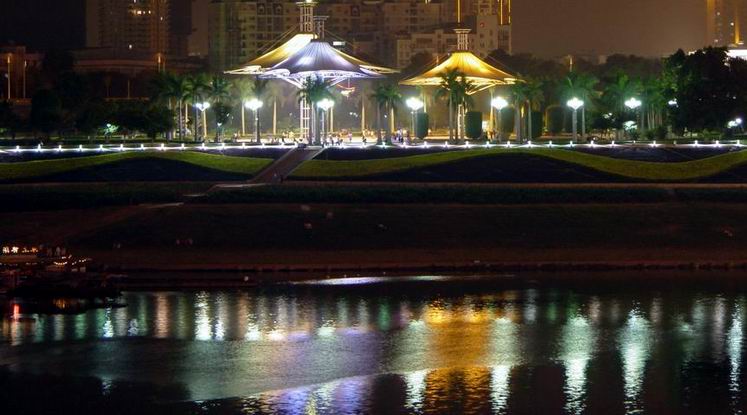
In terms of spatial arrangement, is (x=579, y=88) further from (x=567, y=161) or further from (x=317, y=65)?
(x=567, y=161)

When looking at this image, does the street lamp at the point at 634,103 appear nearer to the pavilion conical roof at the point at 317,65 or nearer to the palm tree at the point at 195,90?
the pavilion conical roof at the point at 317,65

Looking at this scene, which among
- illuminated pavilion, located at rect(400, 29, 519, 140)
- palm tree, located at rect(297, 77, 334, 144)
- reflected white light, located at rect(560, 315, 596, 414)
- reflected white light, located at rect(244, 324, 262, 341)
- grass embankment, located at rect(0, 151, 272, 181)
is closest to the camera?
reflected white light, located at rect(560, 315, 596, 414)

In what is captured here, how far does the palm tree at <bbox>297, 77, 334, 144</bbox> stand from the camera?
8619 cm

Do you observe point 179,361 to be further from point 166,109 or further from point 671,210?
point 166,109

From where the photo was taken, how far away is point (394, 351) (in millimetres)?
38531

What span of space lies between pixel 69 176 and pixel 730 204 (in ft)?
103

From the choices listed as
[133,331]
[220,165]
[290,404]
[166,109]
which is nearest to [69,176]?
[220,165]

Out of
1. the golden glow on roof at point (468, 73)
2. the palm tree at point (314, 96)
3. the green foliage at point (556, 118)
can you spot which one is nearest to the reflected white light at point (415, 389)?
the palm tree at point (314, 96)

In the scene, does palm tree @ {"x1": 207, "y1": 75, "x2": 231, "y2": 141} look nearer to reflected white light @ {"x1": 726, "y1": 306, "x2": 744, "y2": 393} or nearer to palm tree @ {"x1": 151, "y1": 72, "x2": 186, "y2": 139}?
palm tree @ {"x1": 151, "y1": 72, "x2": 186, "y2": 139}

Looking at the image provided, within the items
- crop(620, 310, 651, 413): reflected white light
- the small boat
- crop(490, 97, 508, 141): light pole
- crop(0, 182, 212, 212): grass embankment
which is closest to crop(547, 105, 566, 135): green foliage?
crop(490, 97, 508, 141): light pole

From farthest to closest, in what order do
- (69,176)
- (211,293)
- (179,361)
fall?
(69,176) → (211,293) → (179,361)

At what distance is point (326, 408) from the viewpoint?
32.3m

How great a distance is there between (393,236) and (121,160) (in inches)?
750

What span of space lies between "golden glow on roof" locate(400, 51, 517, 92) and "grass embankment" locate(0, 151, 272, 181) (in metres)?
29.1
